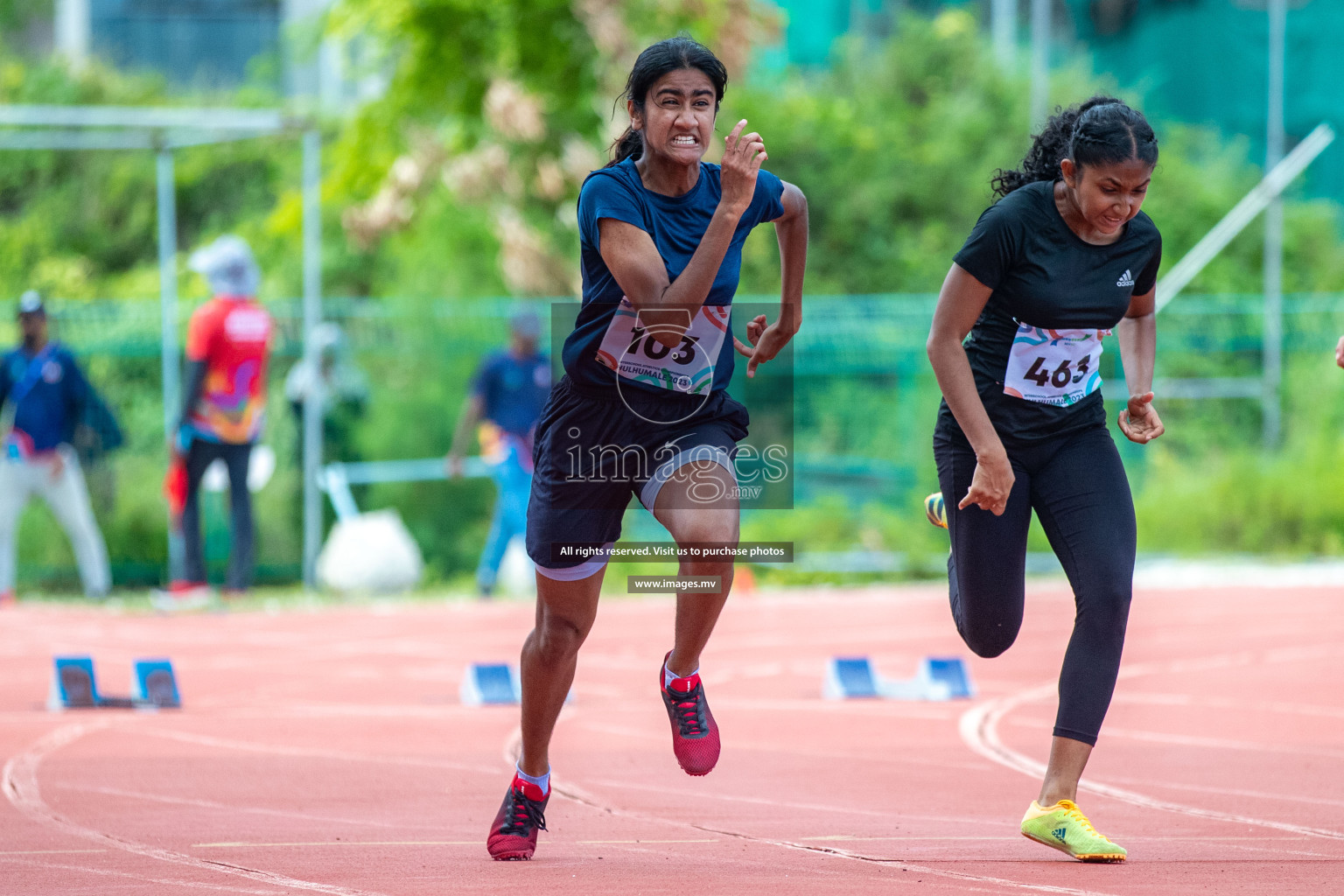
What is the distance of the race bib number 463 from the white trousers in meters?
10.0

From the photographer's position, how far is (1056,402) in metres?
4.91

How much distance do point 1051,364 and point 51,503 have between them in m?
10.3

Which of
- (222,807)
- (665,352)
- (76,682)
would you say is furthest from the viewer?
(76,682)

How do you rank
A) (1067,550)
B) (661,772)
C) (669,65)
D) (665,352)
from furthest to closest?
(661,772), (1067,550), (665,352), (669,65)

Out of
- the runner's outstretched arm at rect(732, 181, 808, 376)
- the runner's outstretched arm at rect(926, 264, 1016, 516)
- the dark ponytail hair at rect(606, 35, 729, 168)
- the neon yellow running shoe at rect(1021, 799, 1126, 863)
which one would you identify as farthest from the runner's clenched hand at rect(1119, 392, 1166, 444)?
the dark ponytail hair at rect(606, 35, 729, 168)

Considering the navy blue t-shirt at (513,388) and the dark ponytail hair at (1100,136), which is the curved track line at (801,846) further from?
the navy blue t-shirt at (513,388)

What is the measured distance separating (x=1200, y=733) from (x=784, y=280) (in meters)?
3.59

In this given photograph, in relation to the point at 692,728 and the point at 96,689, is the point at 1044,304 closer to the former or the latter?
the point at 692,728

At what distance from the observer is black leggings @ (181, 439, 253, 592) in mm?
12773

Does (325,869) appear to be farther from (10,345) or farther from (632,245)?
(10,345)

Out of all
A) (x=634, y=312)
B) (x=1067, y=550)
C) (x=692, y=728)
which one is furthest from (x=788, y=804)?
(x=634, y=312)

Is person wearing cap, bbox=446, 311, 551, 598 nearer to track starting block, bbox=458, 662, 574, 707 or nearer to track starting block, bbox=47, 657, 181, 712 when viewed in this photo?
track starting block, bbox=458, 662, 574, 707

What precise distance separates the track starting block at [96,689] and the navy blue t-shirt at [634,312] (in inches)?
170

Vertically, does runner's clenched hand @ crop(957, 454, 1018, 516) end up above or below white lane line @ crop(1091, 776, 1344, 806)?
above
